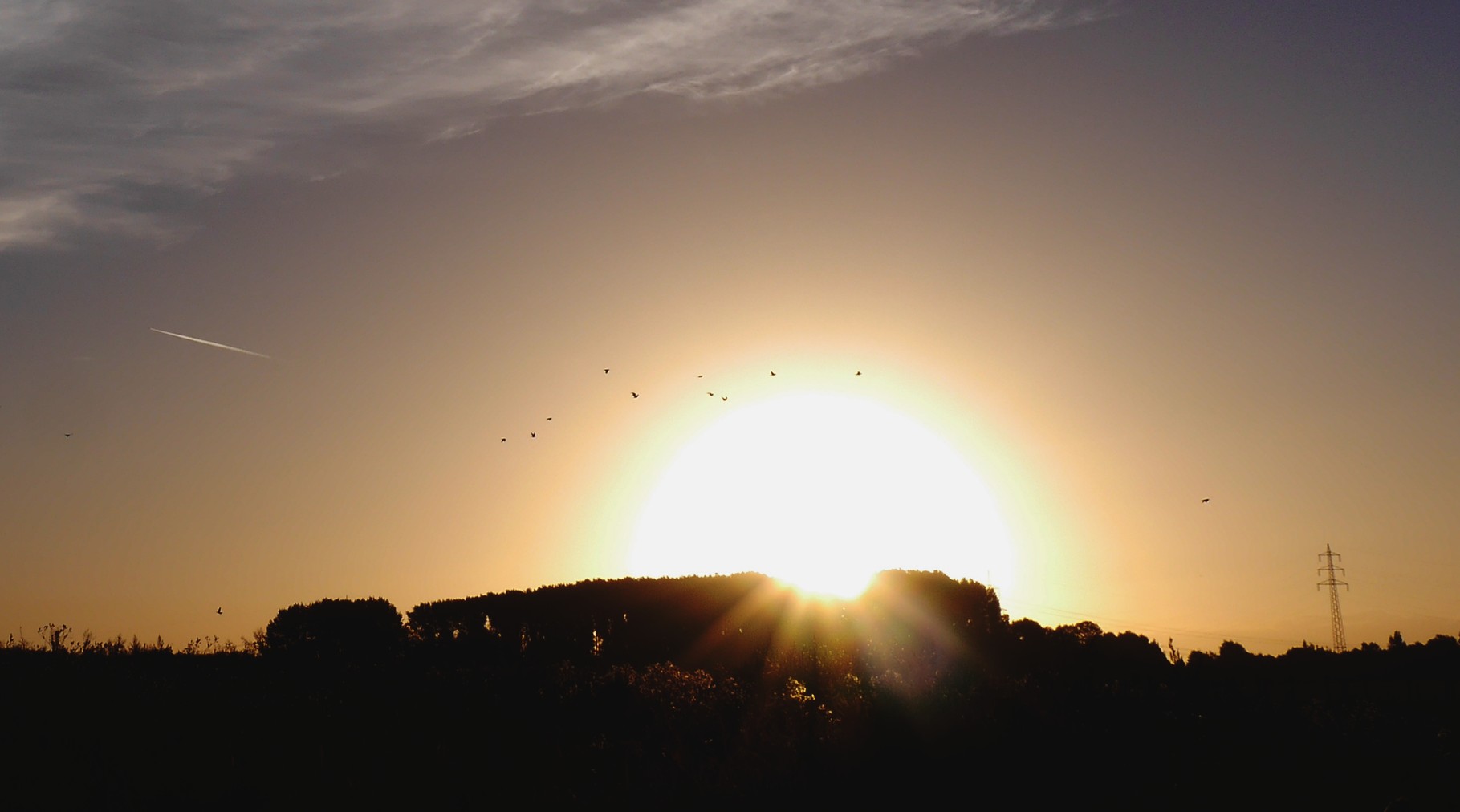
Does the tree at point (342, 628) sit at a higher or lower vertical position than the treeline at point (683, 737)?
higher

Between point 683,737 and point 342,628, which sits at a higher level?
point 342,628

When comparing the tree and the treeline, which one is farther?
the tree

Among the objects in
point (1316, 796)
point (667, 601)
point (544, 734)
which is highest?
point (667, 601)

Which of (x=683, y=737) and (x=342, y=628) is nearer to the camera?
(x=683, y=737)

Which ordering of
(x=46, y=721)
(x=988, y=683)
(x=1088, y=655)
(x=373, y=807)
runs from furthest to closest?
(x=1088, y=655), (x=988, y=683), (x=46, y=721), (x=373, y=807)

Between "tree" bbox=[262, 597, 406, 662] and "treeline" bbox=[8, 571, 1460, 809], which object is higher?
"tree" bbox=[262, 597, 406, 662]

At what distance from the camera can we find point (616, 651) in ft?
186

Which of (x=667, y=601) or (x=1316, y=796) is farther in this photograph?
(x=667, y=601)

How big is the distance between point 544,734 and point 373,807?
5.19 metres

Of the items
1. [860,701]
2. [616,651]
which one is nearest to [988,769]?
[860,701]

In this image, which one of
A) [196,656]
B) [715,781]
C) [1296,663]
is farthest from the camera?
[1296,663]

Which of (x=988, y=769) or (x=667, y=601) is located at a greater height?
(x=667, y=601)

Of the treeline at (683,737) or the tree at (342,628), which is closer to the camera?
the treeline at (683,737)

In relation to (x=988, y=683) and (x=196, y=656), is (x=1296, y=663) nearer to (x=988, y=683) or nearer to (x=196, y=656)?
(x=988, y=683)
